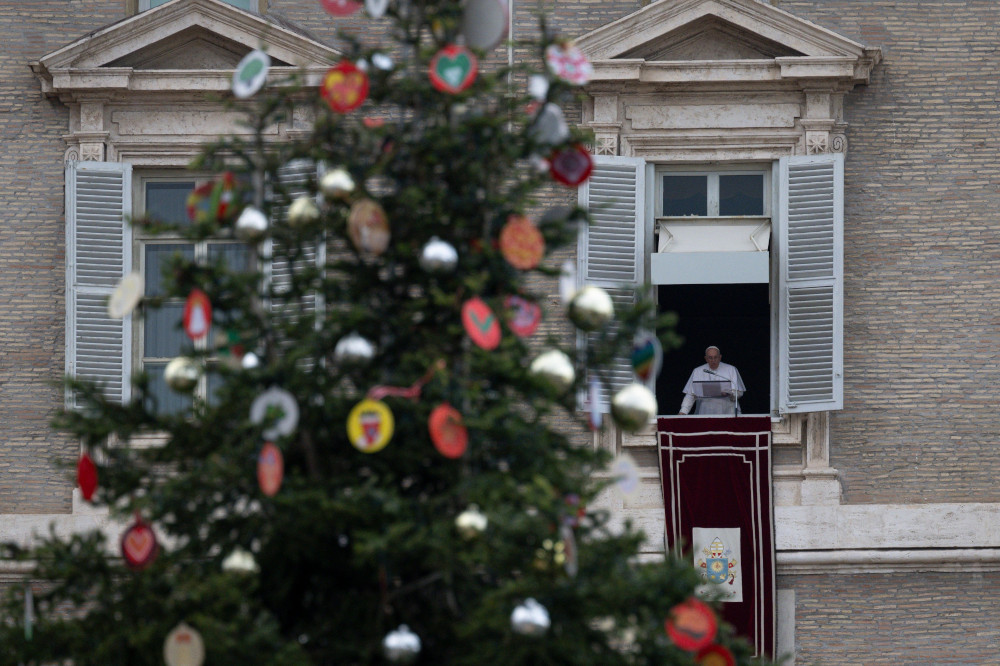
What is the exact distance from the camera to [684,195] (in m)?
14.1

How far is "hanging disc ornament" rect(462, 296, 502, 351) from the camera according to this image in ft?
23.4

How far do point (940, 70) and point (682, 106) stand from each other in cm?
204

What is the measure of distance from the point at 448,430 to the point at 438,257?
0.74 metres

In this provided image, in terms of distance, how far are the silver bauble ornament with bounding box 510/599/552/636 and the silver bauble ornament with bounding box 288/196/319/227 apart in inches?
75.4

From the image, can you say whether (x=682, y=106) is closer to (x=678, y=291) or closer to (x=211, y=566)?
(x=678, y=291)

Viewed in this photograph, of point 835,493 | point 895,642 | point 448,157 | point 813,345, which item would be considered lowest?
point 895,642

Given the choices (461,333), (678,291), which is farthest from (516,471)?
(678,291)

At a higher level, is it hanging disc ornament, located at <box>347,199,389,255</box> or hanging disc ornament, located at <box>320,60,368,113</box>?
hanging disc ornament, located at <box>320,60,368,113</box>

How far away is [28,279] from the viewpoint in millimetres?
13906

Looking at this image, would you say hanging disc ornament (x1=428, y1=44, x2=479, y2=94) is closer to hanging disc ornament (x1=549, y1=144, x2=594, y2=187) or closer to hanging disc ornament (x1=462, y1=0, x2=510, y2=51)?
hanging disc ornament (x1=462, y1=0, x2=510, y2=51)

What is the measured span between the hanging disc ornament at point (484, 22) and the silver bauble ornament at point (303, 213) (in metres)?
1.06

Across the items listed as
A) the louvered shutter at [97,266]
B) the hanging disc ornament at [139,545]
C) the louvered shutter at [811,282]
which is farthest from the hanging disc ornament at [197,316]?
the louvered shutter at [811,282]

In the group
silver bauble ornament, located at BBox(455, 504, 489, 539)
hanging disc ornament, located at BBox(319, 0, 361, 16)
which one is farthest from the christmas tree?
hanging disc ornament, located at BBox(319, 0, 361, 16)

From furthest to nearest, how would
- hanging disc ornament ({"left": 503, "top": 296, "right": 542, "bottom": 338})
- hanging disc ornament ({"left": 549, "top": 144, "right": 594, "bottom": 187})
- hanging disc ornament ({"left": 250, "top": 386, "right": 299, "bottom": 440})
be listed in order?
hanging disc ornament ({"left": 549, "top": 144, "right": 594, "bottom": 187})
hanging disc ornament ({"left": 503, "top": 296, "right": 542, "bottom": 338})
hanging disc ornament ({"left": 250, "top": 386, "right": 299, "bottom": 440})
